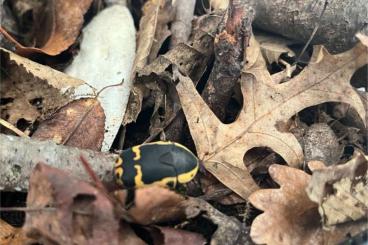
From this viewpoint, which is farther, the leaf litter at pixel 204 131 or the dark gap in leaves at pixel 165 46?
the dark gap in leaves at pixel 165 46

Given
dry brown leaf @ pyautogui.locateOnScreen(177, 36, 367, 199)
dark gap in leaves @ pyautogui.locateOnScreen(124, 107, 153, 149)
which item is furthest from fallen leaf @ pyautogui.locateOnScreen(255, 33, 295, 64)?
dark gap in leaves @ pyautogui.locateOnScreen(124, 107, 153, 149)

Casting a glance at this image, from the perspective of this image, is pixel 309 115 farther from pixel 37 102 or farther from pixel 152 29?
pixel 37 102

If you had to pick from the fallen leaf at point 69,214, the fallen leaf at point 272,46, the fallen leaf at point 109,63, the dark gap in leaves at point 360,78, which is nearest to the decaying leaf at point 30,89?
the fallen leaf at point 109,63

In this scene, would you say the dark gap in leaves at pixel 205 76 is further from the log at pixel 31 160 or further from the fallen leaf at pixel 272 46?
the log at pixel 31 160

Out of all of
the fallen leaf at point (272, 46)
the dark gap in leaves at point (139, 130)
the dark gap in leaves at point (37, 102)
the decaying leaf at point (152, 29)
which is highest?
the decaying leaf at point (152, 29)

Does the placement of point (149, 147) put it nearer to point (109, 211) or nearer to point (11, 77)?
point (109, 211)

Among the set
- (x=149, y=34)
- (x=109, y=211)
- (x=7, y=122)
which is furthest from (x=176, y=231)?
(x=149, y=34)

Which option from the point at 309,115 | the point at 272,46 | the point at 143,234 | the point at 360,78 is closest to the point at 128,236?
the point at 143,234
